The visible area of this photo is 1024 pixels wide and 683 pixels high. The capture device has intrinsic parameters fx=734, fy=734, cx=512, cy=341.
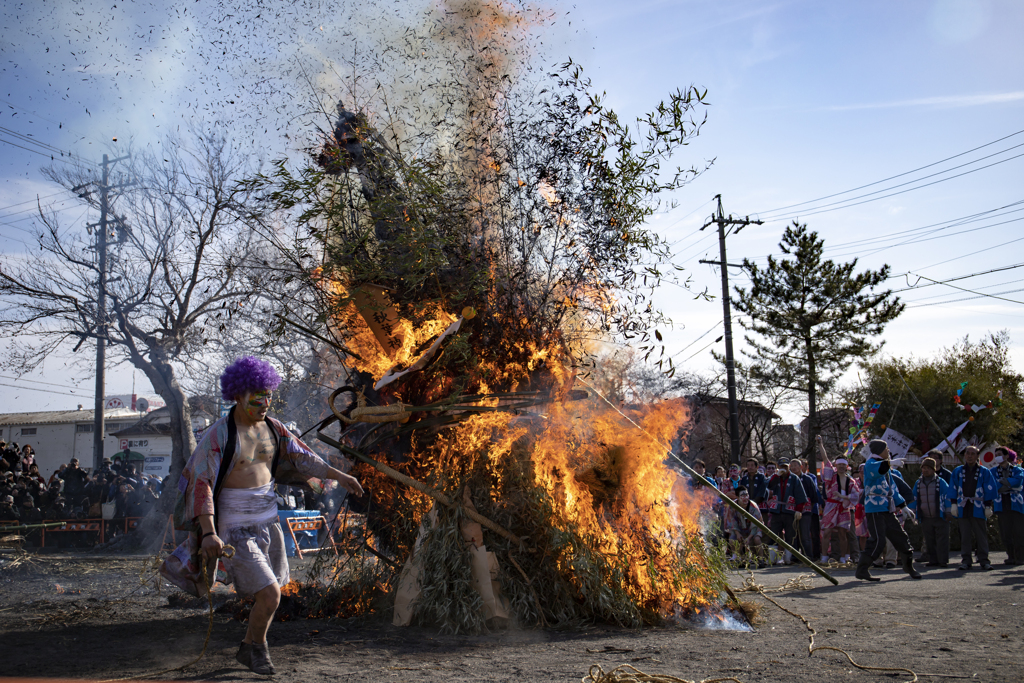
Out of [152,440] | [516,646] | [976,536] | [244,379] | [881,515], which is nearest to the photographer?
[244,379]

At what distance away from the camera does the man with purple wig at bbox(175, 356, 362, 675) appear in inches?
167

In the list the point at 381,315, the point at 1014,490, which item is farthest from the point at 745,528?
the point at 381,315

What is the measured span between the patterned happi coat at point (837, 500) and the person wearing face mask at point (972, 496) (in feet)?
4.89

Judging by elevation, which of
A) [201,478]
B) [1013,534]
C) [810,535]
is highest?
[201,478]

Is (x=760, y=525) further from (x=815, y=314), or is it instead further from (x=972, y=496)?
(x=815, y=314)

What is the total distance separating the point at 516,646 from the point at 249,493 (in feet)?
6.73

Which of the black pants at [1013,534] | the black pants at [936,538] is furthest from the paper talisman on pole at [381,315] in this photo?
the black pants at [1013,534]

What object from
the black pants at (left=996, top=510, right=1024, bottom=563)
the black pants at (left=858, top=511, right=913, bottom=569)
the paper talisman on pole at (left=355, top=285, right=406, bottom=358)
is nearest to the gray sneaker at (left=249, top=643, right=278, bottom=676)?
the paper talisman on pole at (left=355, top=285, right=406, bottom=358)

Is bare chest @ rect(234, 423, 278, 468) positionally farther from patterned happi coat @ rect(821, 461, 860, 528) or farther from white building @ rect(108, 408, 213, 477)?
white building @ rect(108, 408, 213, 477)

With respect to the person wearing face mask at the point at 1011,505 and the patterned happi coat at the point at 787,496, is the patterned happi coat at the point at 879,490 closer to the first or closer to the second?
the patterned happi coat at the point at 787,496

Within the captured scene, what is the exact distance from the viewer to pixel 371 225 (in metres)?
6.11

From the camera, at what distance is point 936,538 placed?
39.9 ft

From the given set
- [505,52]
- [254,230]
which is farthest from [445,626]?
[505,52]

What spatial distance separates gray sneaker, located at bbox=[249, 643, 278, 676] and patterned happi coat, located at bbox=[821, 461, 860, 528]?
11.2m
